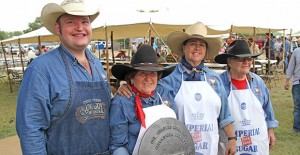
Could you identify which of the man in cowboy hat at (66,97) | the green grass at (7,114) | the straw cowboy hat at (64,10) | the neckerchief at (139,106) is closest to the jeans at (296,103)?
the neckerchief at (139,106)

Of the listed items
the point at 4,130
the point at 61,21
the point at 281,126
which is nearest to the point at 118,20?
the point at 4,130

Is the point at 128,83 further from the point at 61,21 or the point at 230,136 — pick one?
the point at 230,136

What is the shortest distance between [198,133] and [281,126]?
4.41 m

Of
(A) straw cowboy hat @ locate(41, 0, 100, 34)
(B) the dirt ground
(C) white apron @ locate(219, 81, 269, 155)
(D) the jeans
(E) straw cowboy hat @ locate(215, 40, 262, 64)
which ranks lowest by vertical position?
(B) the dirt ground

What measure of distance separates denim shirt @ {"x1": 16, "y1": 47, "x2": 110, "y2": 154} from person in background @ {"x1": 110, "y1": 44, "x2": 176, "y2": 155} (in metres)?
0.37

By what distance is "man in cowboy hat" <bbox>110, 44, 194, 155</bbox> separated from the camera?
191cm

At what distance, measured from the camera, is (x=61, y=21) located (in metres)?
1.88

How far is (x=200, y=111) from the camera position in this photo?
7.68 ft

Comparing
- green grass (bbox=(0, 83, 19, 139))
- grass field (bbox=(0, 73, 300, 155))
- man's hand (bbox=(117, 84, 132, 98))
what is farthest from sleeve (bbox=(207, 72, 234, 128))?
green grass (bbox=(0, 83, 19, 139))

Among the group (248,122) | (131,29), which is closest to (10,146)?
(248,122)

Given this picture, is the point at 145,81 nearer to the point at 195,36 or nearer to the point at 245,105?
the point at 195,36

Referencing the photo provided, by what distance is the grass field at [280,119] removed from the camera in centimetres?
493

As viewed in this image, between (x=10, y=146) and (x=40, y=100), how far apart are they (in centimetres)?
393

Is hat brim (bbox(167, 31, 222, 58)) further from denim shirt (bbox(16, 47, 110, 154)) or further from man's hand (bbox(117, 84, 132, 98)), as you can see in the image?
denim shirt (bbox(16, 47, 110, 154))
